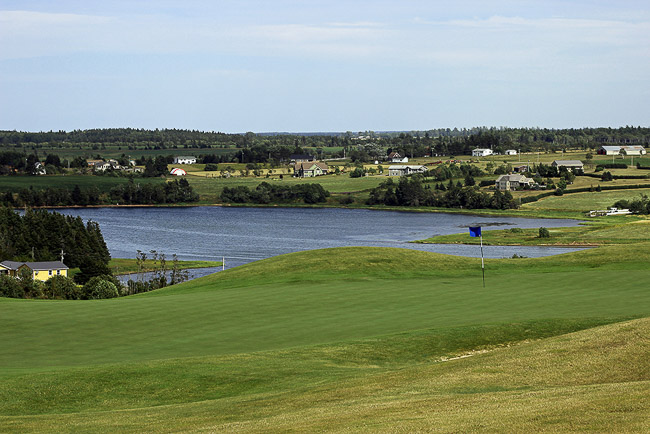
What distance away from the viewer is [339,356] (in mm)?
23797

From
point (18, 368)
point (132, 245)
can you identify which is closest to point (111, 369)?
point (18, 368)

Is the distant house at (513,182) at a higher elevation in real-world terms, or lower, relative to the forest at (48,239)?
higher

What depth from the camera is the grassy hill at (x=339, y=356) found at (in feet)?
51.1

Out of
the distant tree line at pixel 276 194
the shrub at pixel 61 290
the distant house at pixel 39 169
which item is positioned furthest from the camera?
the distant house at pixel 39 169

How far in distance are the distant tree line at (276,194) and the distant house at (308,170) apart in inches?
1006

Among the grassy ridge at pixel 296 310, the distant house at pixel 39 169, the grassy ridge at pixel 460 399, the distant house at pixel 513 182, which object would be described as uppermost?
the distant house at pixel 39 169

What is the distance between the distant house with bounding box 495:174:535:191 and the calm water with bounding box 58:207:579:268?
58.8 feet

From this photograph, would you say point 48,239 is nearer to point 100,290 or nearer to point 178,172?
point 100,290

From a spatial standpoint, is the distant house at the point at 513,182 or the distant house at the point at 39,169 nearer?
the distant house at the point at 513,182

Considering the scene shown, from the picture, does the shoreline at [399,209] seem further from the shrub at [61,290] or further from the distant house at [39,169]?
the shrub at [61,290]

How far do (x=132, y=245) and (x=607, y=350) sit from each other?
84463 mm

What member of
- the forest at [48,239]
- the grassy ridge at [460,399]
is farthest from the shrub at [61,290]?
the grassy ridge at [460,399]

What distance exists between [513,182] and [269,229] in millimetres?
53388

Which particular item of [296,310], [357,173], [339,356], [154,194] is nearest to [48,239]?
[296,310]
